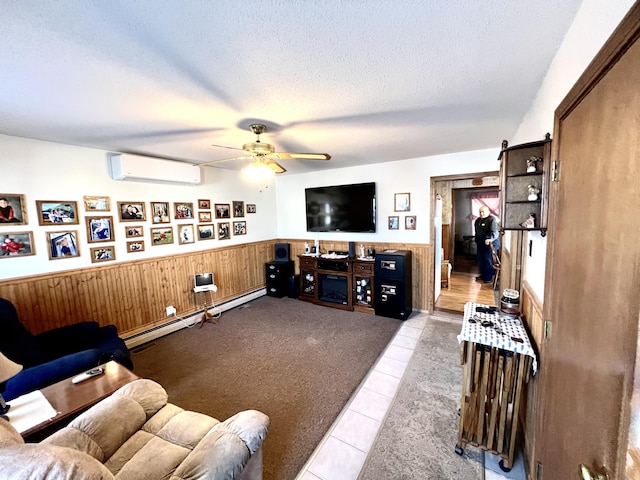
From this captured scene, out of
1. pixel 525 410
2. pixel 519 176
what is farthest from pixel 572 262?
pixel 525 410

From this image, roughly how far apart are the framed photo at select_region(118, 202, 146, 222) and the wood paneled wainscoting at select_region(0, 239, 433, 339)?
58 cm

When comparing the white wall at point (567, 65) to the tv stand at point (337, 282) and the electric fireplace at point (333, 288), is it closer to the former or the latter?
the tv stand at point (337, 282)

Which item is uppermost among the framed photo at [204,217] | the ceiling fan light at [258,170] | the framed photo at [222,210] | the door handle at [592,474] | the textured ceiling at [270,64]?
the textured ceiling at [270,64]

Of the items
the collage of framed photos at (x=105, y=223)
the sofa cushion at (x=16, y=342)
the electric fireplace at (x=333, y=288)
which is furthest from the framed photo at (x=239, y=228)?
the sofa cushion at (x=16, y=342)

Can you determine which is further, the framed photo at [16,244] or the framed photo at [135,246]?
the framed photo at [135,246]

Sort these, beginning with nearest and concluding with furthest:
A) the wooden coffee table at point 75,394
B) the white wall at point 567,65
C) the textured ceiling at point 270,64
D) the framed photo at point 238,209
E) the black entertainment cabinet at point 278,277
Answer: the white wall at point 567,65 → the textured ceiling at point 270,64 → the wooden coffee table at point 75,394 → the framed photo at point 238,209 → the black entertainment cabinet at point 278,277

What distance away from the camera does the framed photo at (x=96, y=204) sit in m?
2.99

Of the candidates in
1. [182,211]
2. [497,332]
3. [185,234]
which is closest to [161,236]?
[185,234]

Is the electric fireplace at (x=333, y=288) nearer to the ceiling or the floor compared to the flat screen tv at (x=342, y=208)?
nearer to the floor

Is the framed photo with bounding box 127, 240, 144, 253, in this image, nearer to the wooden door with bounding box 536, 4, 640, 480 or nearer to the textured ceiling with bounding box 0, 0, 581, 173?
the textured ceiling with bounding box 0, 0, 581, 173

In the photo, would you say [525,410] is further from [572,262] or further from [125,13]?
[125,13]

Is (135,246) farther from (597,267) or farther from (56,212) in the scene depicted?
(597,267)

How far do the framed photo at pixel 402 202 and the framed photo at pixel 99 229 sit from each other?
3.97 m

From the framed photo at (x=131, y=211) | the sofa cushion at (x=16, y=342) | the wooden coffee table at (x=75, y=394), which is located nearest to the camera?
the wooden coffee table at (x=75, y=394)
